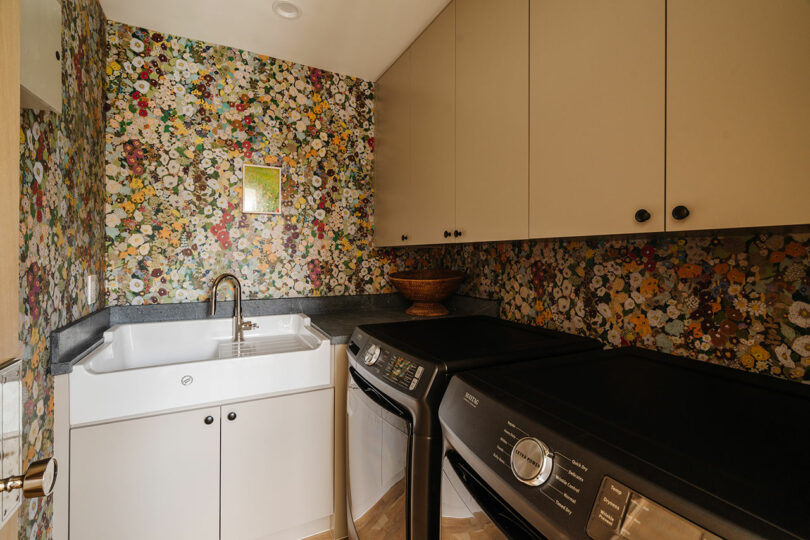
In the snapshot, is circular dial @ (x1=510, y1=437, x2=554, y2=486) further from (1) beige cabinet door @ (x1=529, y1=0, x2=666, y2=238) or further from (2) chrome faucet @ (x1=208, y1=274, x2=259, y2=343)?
(2) chrome faucet @ (x1=208, y1=274, x2=259, y2=343)

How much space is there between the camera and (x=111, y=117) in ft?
5.87

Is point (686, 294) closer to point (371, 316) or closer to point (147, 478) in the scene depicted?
point (371, 316)

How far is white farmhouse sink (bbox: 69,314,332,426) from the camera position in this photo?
4.31 ft

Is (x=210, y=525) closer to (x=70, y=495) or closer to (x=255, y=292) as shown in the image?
(x=70, y=495)

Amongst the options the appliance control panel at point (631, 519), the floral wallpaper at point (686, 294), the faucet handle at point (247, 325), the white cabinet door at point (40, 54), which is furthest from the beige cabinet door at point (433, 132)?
the white cabinet door at point (40, 54)

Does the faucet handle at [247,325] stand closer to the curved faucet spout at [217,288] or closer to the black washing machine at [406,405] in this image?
the curved faucet spout at [217,288]

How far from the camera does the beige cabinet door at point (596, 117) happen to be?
2.79ft

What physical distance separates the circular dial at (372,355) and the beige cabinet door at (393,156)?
0.75m

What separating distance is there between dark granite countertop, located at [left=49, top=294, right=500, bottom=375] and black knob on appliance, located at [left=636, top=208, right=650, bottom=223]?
3.48 ft

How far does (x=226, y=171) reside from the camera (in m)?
2.01

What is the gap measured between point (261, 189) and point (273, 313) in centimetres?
71

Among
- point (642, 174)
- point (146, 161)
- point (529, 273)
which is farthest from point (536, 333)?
point (146, 161)

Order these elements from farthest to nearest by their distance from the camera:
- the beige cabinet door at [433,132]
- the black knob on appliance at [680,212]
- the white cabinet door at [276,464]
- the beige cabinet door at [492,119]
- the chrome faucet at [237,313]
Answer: the chrome faucet at [237,313]
the beige cabinet door at [433,132]
the white cabinet door at [276,464]
the beige cabinet door at [492,119]
the black knob on appliance at [680,212]

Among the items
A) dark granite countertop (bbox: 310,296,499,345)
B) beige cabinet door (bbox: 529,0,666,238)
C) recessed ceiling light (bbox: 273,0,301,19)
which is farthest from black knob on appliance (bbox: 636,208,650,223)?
recessed ceiling light (bbox: 273,0,301,19)
